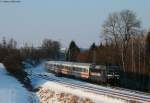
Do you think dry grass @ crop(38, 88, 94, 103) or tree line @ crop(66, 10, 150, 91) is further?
tree line @ crop(66, 10, 150, 91)

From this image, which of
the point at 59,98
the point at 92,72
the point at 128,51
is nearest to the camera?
the point at 59,98

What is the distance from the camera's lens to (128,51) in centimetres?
7844

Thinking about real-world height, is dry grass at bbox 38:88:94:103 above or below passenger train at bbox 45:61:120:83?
below

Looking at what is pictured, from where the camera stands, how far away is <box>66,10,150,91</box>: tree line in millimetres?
58062

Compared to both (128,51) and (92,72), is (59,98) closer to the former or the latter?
(92,72)

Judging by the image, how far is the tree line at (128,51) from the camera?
58.1 meters

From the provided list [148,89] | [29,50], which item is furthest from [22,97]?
[29,50]

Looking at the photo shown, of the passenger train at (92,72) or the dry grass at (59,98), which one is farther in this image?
the passenger train at (92,72)

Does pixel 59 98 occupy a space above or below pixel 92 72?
below

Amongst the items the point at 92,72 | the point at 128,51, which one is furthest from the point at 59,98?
the point at 128,51

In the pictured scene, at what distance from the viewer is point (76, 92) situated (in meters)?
39.1

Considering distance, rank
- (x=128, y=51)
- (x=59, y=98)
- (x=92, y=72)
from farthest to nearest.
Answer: (x=128, y=51), (x=92, y=72), (x=59, y=98)

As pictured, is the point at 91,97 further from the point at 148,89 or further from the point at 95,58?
the point at 95,58

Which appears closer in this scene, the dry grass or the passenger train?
the dry grass
